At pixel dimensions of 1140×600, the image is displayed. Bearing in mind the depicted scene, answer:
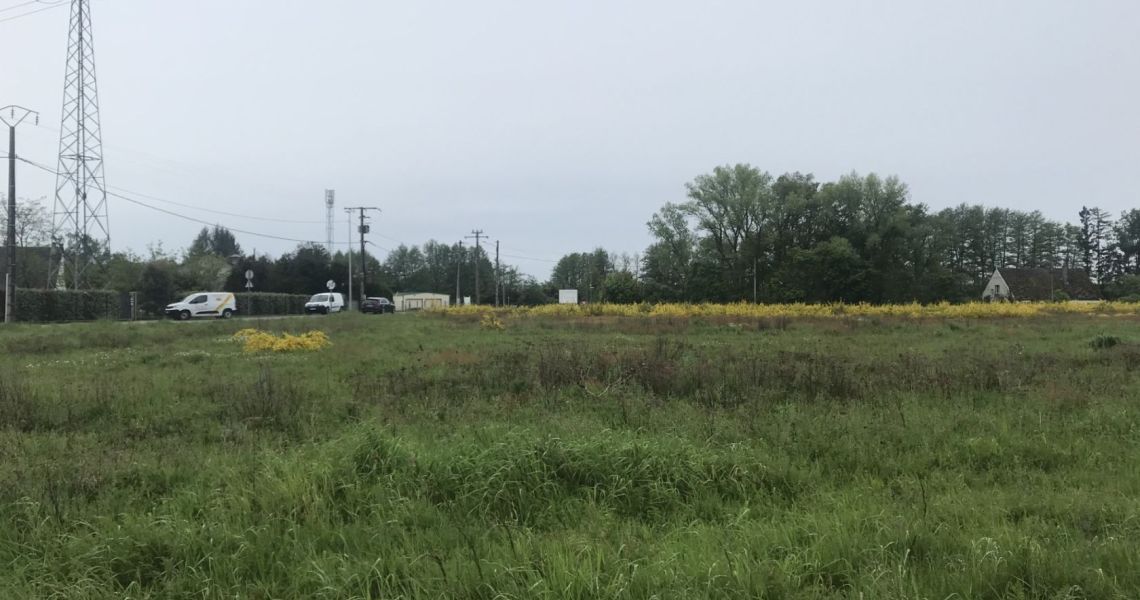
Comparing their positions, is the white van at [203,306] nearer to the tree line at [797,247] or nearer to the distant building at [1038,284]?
the tree line at [797,247]

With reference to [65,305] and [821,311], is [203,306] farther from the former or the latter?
[821,311]

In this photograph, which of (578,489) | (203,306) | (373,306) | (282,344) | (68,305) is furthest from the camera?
(373,306)

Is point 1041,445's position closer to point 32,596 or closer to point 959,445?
point 959,445

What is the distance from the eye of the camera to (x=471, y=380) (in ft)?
33.4

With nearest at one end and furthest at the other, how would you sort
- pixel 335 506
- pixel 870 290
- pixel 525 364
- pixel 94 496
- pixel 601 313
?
pixel 335 506, pixel 94 496, pixel 525 364, pixel 601 313, pixel 870 290

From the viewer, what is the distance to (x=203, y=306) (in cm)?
4206

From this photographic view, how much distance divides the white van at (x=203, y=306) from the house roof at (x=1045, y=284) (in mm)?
91053

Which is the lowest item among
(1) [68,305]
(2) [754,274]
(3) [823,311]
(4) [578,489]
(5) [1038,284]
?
(4) [578,489]


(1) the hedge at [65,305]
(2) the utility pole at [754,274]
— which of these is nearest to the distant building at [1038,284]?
(2) the utility pole at [754,274]

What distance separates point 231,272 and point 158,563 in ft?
261

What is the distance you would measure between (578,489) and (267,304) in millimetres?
54971

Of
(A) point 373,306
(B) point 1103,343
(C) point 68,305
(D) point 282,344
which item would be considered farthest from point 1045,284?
(C) point 68,305

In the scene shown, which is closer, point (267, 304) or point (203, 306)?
point (203, 306)

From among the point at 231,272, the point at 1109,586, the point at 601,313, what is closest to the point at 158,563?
the point at 1109,586
